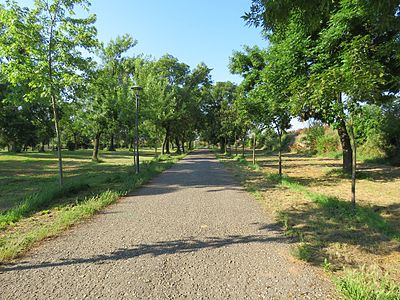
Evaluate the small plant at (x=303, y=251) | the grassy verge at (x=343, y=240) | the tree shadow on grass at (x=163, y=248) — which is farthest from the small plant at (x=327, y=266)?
the tree shadow on grass at (x=163, y=248)

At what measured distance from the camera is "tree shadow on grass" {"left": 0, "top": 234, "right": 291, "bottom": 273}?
3721 millimetres

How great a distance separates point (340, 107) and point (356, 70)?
882 millimetres

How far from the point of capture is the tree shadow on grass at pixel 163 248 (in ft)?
12.2

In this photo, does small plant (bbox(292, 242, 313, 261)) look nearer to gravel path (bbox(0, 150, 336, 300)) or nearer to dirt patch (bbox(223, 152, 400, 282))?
dirt patch (bbox(223, 152, 400, 282))

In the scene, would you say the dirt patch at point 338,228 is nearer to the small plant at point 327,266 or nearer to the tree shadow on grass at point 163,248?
the small plant at point 327,266

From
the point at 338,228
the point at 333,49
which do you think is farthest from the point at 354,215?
the point at 333,49

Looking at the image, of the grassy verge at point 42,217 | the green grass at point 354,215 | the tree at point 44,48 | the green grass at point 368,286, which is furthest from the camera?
the tree at point 44,48

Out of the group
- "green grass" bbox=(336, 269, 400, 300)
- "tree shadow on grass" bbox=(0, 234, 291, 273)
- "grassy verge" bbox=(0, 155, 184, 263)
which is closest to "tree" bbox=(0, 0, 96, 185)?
"grassy verge" bbox=(0, 155, 184, 263)

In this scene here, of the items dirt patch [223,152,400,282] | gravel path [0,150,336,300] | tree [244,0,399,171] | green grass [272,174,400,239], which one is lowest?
gravel path [0,150,336,300]

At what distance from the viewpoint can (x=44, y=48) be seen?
8.76m

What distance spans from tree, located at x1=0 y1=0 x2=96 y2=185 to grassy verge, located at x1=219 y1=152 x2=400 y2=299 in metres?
7.45

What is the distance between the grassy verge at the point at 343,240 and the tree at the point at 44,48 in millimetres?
7448

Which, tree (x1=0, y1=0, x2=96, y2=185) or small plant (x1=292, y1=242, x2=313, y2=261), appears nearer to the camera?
small plant (x1=292, y1=242, x2=313, y2=261)

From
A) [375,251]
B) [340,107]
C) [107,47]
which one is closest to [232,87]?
[107,47]
